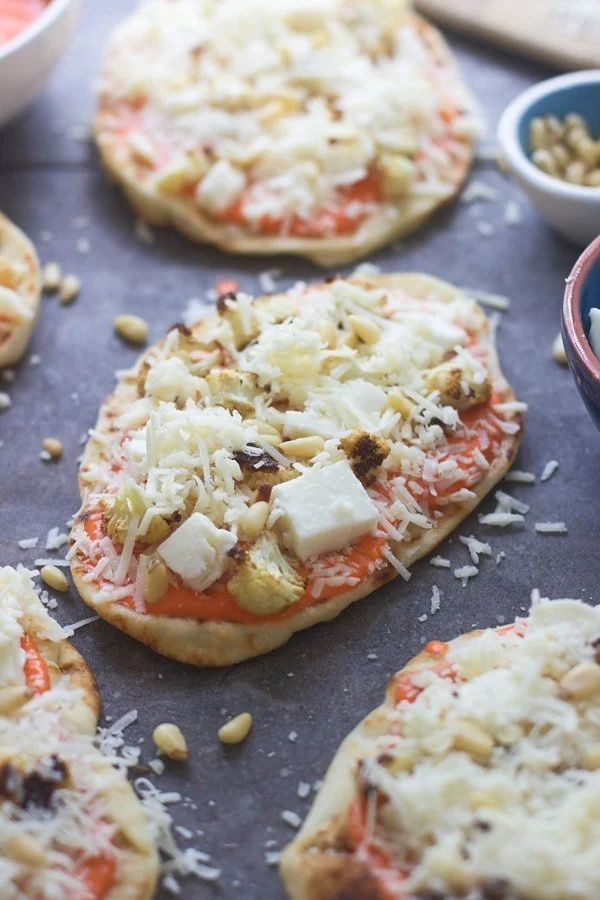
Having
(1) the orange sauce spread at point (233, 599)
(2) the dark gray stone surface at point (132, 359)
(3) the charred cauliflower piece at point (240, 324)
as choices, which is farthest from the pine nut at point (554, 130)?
(1) the orange sauce spread at point (233, 599)

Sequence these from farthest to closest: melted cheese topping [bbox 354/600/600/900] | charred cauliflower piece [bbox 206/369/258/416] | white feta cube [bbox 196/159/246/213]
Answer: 1. white feta cube [bbox 196/159/246/213]
2. charred cauliflower piece [bbox 206/369/258/416]
3. melted cheese topping [bbox 354/600/600/900]

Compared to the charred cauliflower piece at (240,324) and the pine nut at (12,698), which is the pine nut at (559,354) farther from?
the pine nut at (12,698)

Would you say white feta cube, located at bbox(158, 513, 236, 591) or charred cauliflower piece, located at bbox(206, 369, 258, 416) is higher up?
charred cauliflower piece, located at bbox(206, 369, 258, 416)

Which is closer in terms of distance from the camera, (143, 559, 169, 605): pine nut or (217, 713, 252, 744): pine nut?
(217, 713, 252, 744): pine nut

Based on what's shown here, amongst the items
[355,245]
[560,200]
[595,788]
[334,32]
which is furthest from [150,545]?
[334,32]

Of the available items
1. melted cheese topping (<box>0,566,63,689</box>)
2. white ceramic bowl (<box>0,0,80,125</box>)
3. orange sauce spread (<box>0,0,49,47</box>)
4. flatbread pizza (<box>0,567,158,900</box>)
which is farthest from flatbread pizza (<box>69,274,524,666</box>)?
orange sauce spread (<box>0,0,49,47</box>)

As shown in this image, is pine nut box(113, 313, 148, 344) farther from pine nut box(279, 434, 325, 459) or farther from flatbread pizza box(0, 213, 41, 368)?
pine nut box(279, 434, 325, 459)
